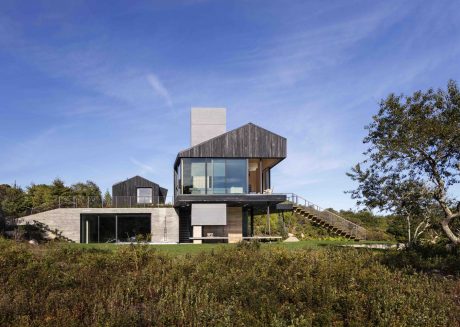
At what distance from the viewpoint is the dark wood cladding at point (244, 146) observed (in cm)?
2831

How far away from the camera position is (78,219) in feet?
105

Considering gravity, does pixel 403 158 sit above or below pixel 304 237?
above

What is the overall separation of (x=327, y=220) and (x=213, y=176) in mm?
9030

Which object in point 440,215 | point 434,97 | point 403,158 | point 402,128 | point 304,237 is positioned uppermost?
point 434,97

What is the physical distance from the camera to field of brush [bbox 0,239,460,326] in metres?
7.45

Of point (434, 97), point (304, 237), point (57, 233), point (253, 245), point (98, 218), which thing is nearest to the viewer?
point (253, 245)

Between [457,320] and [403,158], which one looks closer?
[457,320]

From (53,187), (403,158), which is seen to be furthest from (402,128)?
(53,187)

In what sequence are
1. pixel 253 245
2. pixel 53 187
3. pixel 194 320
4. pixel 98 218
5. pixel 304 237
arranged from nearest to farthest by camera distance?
pixel 194 320 < pixel 253 245 < pixel 98 218 < pixel 304 237 < pixel 53 187

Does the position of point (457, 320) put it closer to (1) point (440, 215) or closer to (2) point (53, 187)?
(1) point (440, 215)

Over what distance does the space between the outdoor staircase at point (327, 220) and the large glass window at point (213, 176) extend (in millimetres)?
4632

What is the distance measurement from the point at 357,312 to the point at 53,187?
139 ft

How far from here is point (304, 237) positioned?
37.1 metres

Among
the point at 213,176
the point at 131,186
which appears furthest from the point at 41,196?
the point at 213,176
